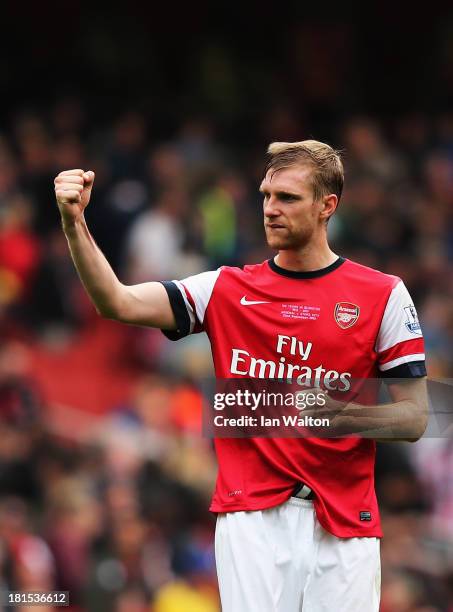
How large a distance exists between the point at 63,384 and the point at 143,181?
216 centimetres

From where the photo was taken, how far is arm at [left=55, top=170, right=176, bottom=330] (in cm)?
488

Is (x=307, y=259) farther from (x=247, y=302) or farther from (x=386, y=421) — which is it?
(x=386, y=421)

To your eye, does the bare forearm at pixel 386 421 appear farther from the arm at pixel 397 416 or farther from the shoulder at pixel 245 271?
the shoulder at pixel 245 271

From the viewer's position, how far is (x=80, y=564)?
942 cm

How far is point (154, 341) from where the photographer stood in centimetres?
1268

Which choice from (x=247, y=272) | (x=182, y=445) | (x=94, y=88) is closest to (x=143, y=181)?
(x=94, y=88)

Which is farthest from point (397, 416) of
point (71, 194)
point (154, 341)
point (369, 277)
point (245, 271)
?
point (154, 341)

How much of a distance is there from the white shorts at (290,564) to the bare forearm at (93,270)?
0.89 metres

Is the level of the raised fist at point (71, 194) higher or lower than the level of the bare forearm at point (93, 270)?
higher

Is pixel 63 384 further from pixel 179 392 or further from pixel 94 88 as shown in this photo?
pixel 94 88

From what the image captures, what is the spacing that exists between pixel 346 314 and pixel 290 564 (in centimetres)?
93

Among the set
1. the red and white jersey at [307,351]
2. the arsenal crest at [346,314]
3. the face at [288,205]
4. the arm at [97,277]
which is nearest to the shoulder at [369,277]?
the red and white jersey at [307,351]

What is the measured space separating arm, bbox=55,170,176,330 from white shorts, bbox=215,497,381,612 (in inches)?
31.1

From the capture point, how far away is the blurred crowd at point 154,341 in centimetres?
950
